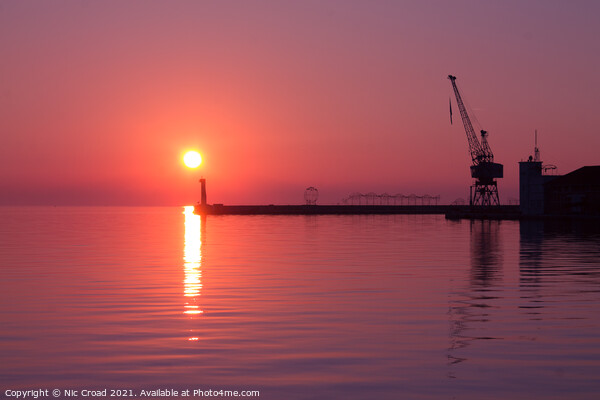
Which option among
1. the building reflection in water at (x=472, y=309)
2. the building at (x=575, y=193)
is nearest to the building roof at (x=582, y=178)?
the building at (x=575, y=193)

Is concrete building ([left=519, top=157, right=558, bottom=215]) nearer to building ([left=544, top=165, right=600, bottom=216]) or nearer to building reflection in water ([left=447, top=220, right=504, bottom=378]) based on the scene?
building ([left=544, top=165, right=600, bottom=216])

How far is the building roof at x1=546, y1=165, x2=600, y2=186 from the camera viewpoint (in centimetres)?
14138

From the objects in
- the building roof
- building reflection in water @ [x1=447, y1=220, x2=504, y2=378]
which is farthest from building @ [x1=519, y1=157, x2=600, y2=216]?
building reflection in water @ [x1=447, y1=220, x2=504, y2=378]

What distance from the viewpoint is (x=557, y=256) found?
1816 inches

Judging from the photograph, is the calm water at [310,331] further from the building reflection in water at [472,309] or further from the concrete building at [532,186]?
the concrete building at [532,186]

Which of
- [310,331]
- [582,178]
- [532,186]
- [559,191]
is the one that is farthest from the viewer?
[532,186]

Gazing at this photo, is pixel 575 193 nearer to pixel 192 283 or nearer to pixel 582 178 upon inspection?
pixel 582 178

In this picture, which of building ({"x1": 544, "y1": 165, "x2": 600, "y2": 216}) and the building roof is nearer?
building ({"x1": 544, "y1": 165, "x2": 600, "y2": 216})

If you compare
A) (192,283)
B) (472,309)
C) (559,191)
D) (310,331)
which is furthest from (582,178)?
(310,331)

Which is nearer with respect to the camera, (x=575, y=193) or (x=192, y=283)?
(x=192, y=283)

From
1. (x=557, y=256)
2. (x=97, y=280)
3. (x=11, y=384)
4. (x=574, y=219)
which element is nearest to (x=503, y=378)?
(x=11, y=384)

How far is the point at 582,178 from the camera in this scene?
143m

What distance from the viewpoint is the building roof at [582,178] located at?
141375mm

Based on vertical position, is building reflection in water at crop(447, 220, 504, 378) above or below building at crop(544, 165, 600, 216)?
below
